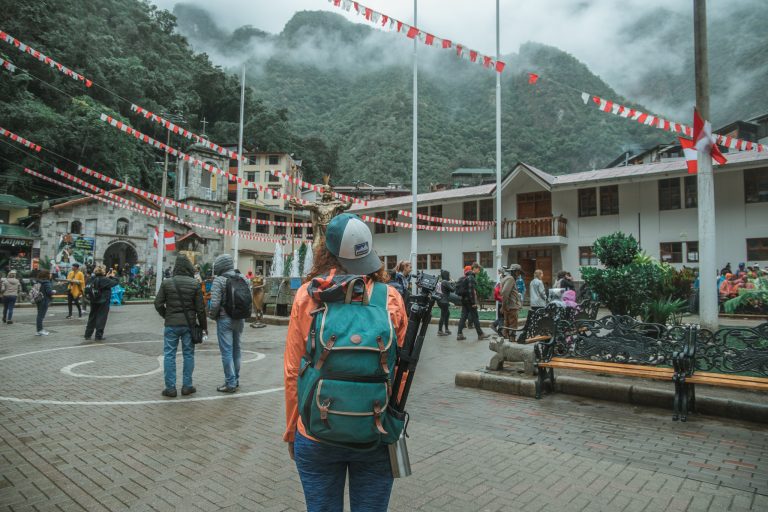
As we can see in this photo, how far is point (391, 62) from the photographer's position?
Answer: 361 ft

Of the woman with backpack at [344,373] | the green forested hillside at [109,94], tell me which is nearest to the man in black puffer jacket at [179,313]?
the woman with backpack at [344,373]

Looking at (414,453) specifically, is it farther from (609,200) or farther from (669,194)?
(609,200)

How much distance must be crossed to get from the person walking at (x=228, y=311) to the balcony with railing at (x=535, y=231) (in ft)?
71.2

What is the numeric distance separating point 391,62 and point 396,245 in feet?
291

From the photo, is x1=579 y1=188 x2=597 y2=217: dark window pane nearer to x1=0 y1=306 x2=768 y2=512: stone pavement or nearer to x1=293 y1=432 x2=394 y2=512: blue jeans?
x1=0 y1=306 x2=768 y2=512: stone pavement

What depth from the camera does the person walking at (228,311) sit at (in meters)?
6.50

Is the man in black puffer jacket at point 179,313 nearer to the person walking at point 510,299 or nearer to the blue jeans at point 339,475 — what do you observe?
the blue jeans at point 339,475

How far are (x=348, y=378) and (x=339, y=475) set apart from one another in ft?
1.64

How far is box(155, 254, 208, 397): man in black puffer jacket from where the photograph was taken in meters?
6.19

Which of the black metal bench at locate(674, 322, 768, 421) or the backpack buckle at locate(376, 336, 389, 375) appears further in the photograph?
the black metal bench at locate(674, 322, 768, 421)

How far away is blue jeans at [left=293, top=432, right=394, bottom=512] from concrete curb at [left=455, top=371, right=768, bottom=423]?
4.76 metres

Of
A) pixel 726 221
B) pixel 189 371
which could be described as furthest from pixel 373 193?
pixel 189 371

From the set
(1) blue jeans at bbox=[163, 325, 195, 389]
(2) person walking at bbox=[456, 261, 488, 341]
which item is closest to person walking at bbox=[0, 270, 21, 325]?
(1) blue jeans at bbox=[163, 325, 195, 389]

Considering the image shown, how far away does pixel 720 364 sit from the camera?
5656 mm
